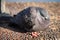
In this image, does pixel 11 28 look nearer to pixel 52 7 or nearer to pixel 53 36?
pixel 53 36

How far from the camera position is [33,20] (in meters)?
6.27

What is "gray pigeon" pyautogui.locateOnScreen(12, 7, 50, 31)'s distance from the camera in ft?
20.6

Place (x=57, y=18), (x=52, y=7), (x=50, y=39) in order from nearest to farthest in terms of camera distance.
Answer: (x=50, y=39)
(x=57, y=18)
(x=52, y=7)

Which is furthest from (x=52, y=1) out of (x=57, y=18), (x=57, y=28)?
(x=57, y=28)

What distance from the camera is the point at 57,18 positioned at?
8.48 m

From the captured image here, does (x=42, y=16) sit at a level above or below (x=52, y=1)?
above

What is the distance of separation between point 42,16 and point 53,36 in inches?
22.6

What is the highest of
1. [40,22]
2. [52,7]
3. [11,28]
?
[40,22]

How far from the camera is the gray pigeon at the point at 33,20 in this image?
6.29 meters

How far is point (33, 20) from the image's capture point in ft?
20.6

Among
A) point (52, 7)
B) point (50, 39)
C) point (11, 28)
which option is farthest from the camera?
point (52, 7)

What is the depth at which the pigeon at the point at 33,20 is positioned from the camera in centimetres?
629

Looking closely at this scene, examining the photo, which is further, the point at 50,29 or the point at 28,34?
the point at 50,29

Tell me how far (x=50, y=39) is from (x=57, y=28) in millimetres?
797
